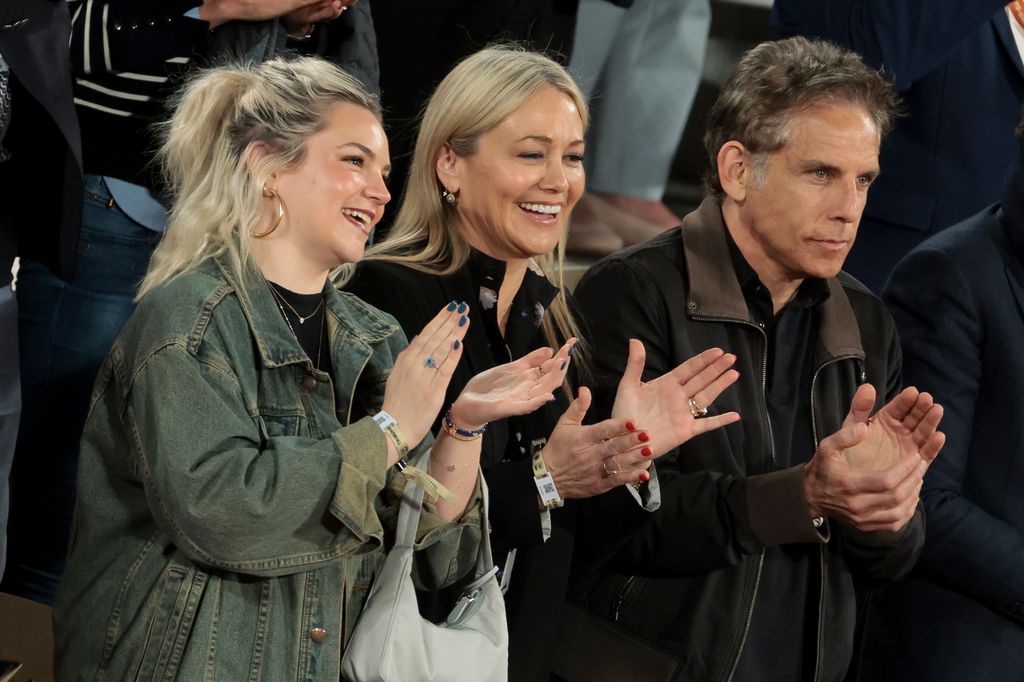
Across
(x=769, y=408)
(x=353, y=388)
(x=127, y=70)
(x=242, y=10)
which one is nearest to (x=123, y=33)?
(x=127, y=70)

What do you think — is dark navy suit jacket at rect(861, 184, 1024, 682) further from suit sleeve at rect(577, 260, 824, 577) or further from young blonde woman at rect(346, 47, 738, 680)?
young blonde woman at rect(346, 47, 738, 680)

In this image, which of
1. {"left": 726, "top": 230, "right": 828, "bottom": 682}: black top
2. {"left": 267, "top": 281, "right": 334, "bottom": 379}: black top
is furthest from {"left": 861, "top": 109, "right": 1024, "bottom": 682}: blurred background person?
{"left": 267, "top": 281, "right": 334, "bottom": 379}: black top

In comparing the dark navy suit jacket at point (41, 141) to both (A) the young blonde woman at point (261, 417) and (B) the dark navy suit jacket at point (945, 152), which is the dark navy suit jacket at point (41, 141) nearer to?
(A) the young blonde woman at point (261, 417)

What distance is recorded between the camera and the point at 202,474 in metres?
1.98

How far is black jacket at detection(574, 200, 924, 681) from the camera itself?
2.69 metres

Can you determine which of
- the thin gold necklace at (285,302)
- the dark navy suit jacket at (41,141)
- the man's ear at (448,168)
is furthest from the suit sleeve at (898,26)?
the dark navy suit jacket at (41,141)

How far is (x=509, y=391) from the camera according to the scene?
2.25 metres

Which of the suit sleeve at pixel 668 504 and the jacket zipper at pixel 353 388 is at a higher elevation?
the jacket zipper at pixel 353 388

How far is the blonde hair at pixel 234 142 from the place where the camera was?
227 centimetres

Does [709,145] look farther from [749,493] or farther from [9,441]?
[9,441]

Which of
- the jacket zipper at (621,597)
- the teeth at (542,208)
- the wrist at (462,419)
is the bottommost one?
the jacket zipper at (621,597)

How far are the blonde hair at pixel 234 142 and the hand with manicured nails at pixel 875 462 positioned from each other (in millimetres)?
1020

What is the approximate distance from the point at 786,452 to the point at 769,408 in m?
0.09

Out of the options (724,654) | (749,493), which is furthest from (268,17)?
(724,654)
